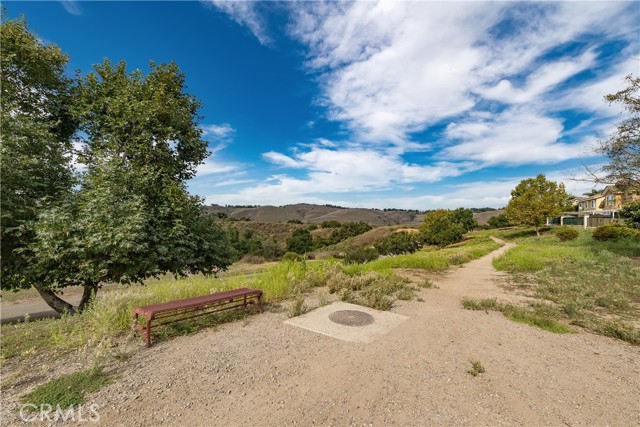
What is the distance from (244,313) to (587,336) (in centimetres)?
676

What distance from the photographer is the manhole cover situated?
5.51 metres

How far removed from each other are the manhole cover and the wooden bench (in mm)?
1777

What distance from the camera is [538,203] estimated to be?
30.7 metres

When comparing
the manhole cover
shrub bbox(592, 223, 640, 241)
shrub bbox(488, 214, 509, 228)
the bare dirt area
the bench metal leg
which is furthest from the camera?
shrub bbox(488, 214, 509, 228)

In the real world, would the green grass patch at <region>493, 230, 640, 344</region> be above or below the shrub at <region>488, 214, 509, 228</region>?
below

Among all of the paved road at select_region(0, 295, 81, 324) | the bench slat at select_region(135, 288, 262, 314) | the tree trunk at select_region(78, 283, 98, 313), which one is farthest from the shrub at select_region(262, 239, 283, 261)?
the bench slat at select_region(135, 288, 262, 314)

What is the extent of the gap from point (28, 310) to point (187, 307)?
18615mm

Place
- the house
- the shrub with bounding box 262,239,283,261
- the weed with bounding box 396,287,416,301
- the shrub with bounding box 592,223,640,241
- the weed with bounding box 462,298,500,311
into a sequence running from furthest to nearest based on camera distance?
the shrub with bounding box 262,239,283,261, the house, the shrub with bounding box 592,223,640,241, the weed with bounding box 396,287,416,301, the weed with bounding box 462,298,500,311

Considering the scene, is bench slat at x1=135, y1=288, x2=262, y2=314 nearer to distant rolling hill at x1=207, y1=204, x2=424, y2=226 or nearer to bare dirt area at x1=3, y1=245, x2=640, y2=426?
bare dirt area at x1=3, y1=245, x2=640, y2=426

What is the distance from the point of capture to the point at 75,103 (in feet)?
24.6

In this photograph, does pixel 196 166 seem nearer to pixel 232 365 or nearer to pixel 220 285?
pixel 220 285

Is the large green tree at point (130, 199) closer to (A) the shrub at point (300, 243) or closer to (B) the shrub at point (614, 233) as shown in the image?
(B) the shrub at point (614, 233)

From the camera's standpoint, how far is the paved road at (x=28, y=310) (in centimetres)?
1377

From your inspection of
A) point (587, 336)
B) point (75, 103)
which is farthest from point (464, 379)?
point (75, 103)
